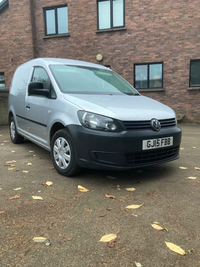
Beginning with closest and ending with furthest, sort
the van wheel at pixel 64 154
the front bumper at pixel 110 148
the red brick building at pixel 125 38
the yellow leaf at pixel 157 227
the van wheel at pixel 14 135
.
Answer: the yellow leaf at pixel 157 227, the front bumper at pixel 110 148, the van wheel at pixel 64 154, the van wheel at pixel 14 135, the red brick building at pixel 125 38

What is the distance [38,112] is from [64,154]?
113cm

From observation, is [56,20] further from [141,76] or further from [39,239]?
[39,239]

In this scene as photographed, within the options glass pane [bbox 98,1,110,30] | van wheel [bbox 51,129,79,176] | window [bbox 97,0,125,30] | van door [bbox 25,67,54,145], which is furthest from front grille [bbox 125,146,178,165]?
glass pane [bbox 98,1,110,30]

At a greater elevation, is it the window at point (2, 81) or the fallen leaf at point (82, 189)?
the window at point (2, 81)

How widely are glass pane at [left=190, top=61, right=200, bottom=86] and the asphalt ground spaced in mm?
8764

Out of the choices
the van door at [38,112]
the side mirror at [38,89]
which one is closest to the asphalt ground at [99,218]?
the van door at [38,112]

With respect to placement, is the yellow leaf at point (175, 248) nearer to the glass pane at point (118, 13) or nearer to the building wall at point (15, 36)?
the glass pane at point (118, 13)

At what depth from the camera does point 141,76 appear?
12.1 meters

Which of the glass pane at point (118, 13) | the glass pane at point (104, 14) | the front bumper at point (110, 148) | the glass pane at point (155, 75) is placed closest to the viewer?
the front bumper at point (110, 148)

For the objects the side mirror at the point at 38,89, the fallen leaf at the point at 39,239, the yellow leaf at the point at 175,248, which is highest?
the side mirror at the point at 38,89

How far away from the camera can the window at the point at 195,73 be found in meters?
11.4

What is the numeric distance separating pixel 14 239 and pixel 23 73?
4.09 meters

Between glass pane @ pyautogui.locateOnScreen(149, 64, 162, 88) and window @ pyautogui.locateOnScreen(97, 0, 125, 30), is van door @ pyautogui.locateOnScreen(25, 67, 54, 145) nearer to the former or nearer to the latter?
glass pane @ pyautogui.locateOnScreen(149, 64, 162, 88)

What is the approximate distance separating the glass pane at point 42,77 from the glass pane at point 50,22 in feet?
32.2
